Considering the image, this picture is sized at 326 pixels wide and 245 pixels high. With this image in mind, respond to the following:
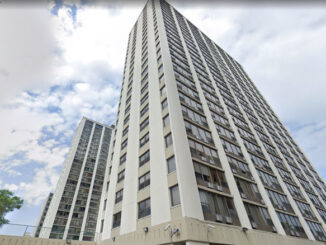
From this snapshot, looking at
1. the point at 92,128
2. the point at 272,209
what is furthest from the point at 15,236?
the point at 92,128

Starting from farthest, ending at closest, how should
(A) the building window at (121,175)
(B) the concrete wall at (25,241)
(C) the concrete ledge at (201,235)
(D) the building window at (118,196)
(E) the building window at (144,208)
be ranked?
(A) the building window at (121,175) < (D) the building window at (118,196) < (B) the concrete wall at (25,241) < (E) the building window at (144,208) < (C) the concrete ledge at (201,235)

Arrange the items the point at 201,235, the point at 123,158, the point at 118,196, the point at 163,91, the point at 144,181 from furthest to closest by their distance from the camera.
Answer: the point at 123,158 → the point at 163,91 → the point at 118,196 → the point at 144,181 → the point at 201,235

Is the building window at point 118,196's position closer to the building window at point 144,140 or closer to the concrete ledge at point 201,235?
the concrete ledge at point 201,235

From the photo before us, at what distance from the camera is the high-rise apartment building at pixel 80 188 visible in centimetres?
5691

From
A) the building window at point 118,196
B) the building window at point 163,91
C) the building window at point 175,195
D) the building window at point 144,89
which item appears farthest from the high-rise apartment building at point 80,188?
the building window at point 163,91

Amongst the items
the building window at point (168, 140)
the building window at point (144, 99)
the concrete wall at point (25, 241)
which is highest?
the building window at point (144, 99)

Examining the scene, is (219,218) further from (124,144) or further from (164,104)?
(124,144)

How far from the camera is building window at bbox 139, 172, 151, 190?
727 inches

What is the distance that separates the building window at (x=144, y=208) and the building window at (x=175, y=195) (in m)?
3.22

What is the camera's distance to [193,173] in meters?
15.9

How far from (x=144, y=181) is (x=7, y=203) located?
27.0 m

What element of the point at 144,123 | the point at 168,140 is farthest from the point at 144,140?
the point at 168,140

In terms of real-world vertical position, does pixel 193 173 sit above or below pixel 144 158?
below

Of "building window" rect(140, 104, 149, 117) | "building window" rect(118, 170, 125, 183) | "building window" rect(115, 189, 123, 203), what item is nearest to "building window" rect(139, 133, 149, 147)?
"building window" rect(140, 104, 149, 117)
